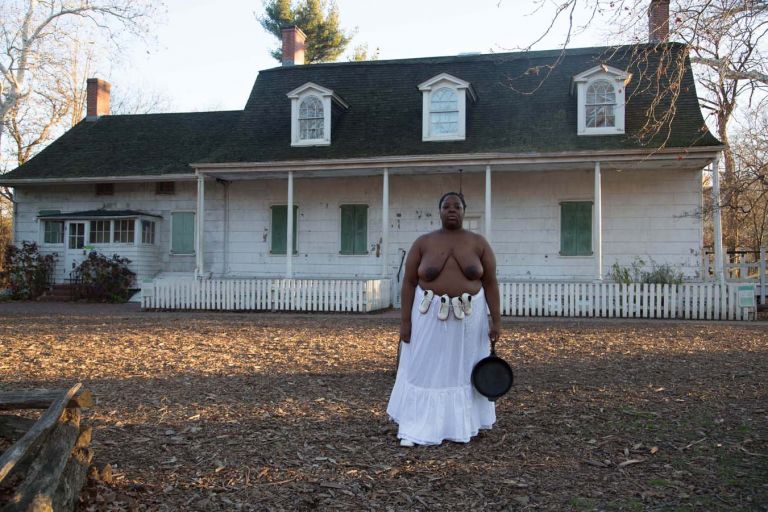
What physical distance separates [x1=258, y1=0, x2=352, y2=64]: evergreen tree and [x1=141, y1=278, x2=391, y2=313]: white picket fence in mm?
22542

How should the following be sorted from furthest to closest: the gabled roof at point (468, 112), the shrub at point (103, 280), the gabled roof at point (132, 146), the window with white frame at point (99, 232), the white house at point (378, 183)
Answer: the gabled roof at point (132, 146)
the window with white frame at point (99, 232)
the shrub at point (103, 280)
the gabled roof at point (468, 112)
the white house at point (378, 183)

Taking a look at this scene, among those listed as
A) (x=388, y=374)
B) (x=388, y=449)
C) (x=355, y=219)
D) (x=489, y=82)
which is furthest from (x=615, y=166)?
(x=388, y=449)

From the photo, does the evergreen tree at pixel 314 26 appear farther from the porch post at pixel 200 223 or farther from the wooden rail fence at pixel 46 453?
the wooden rail fence at pixel 46 453

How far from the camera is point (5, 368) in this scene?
717 cm

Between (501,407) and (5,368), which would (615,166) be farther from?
(5,368)

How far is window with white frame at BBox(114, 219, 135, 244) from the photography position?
1836 cm

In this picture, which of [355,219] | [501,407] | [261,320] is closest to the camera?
[501,407]

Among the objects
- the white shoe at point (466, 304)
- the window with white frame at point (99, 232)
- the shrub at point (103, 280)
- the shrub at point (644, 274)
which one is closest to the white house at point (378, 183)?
the window with white frame at point (99, 232)

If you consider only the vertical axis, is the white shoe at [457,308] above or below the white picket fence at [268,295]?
above

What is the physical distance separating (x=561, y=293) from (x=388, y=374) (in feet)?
26.1

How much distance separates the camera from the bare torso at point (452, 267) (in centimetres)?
430

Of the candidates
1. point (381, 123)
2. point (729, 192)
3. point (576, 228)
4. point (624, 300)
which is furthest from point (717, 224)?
point (381, 123)

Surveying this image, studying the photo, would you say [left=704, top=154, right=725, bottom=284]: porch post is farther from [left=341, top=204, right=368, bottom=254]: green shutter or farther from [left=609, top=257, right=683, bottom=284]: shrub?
[left=341, top=204, right=368, bottom=254]: green shutter

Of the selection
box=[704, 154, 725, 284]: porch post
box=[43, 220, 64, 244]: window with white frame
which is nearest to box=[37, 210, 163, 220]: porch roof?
box=[43, 220, 64, 244]: window with white frame
